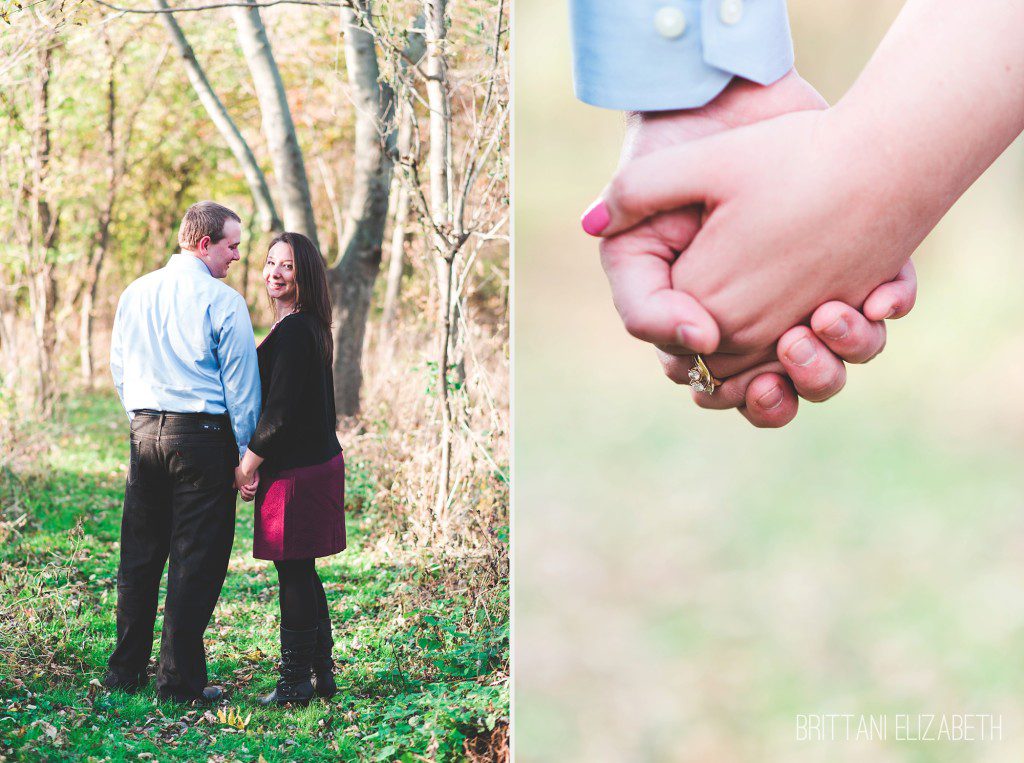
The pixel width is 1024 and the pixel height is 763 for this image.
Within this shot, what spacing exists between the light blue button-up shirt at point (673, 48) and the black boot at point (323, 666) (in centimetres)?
239

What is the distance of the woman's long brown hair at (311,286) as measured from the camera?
308cm

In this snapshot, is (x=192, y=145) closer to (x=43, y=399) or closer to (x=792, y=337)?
(x=43, y=399)

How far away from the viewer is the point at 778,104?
47.4 inches

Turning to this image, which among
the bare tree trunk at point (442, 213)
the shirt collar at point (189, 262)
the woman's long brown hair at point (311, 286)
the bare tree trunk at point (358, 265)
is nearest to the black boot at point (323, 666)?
the bare tree trunk at point (442, 213)

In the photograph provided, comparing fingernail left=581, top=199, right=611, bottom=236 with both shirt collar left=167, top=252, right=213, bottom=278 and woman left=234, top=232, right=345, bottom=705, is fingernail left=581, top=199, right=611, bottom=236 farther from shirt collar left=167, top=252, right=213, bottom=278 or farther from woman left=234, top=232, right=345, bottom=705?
shirt collar left=167, top=252, right=213, bottom=278

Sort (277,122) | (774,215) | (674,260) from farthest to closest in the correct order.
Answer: (277,122)
(674,260)
(774,215)

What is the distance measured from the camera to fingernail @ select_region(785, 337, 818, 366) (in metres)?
1.27

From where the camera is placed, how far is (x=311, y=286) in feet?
10.1

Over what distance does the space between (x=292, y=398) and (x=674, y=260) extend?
1.98 m

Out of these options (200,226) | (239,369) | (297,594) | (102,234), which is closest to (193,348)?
(239,369)

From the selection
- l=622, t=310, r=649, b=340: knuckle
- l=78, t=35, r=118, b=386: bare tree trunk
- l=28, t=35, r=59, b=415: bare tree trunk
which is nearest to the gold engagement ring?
Answer: l=622, t=310, r=649, b=340: knuckle

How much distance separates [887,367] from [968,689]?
117cm

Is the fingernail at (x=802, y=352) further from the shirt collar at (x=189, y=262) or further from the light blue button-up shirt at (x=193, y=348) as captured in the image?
the shirt collar at (x=189, y=262)

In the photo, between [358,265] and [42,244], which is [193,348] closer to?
[358,265]
